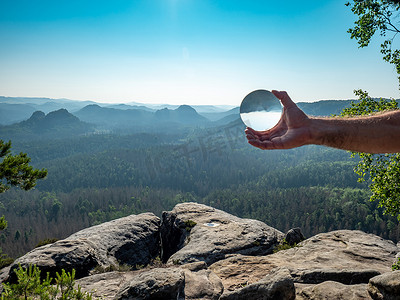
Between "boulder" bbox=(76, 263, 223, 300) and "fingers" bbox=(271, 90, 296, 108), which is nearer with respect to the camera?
"fingers" bbox=(271, 90, 296, 108)

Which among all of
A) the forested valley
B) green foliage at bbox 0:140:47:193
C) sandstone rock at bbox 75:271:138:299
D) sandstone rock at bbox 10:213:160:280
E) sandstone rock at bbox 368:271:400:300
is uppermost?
green foliage at bbox 0:140:47:193

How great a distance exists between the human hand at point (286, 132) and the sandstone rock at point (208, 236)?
970 centimetres

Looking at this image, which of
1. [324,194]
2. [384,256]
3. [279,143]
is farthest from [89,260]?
[324,194]

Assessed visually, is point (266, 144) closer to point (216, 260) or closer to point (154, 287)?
point (154, 287)

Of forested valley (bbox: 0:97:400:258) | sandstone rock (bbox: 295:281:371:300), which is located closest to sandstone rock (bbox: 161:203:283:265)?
sandstone rock (bbox: 295:281:371:300)

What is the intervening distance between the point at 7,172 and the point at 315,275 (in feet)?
43.7

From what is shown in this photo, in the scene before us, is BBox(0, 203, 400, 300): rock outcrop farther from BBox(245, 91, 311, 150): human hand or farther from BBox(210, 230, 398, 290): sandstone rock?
BBox(245, 91, 311, 150): human hand

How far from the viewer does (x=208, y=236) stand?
15039mm

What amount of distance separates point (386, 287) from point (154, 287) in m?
5.73

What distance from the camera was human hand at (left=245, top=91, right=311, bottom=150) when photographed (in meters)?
4.32

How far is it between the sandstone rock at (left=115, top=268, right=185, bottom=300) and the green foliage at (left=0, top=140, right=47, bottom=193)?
7866mm

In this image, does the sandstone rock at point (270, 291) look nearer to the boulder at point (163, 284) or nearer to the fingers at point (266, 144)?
the boulder at point (163, 284)

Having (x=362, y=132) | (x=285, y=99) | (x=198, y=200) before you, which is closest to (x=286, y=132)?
(x=285, y=99)

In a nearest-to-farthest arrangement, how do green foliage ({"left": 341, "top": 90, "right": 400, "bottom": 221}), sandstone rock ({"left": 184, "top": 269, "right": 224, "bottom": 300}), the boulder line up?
1. the boulder
2. sandstone rock ({"left": 184, "top": 269, "right": 224, "bottom": 300})
3. green foliage ({"left": 341, "top": 90, "right": 400, "bottom": 221})
